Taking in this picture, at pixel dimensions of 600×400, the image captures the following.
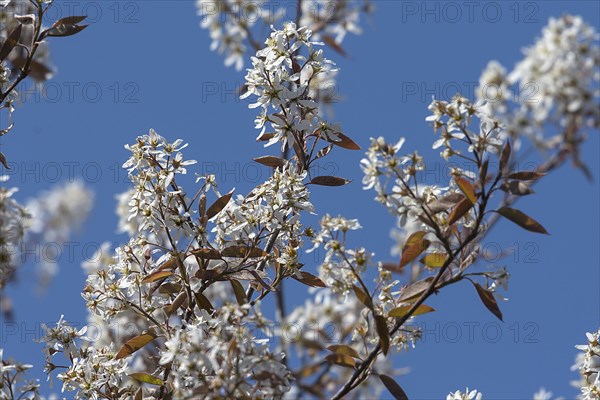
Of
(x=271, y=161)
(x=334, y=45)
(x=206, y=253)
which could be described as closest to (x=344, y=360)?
(x=206, y=253)

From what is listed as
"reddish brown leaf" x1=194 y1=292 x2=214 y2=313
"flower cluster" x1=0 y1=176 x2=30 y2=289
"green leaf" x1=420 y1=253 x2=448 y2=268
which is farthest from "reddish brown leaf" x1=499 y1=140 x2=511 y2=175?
"flower cluster" x1=0 y1=176 x2=30 y2=289

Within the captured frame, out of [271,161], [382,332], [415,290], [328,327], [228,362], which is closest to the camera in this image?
[228,362]

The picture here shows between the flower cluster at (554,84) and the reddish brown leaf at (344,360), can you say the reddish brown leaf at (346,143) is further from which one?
the flower cluster at (554,84)

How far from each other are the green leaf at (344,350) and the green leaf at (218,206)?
61 cm

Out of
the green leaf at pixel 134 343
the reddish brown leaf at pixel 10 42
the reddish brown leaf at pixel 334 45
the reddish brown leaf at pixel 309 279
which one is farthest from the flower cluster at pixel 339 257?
the reddish brown leaf at pixel 334 45

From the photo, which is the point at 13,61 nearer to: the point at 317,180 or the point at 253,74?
the point at 253,74

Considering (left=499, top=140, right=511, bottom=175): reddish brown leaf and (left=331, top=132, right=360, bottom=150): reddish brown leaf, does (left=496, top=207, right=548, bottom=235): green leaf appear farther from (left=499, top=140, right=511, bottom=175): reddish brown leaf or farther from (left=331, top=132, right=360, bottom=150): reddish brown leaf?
(left=331, top=132, right=360, bottom=150): reddish brown leaf

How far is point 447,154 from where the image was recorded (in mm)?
2840

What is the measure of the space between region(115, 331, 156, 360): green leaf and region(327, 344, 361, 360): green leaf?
606 mm

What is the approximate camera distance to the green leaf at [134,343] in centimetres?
280

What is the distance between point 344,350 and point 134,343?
27.9 inches

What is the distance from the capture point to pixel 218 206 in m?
2.93

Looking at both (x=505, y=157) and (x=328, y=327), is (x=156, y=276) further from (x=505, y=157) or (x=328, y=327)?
(x=328, y=327)

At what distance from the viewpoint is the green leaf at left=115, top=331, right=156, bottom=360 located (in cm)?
280
